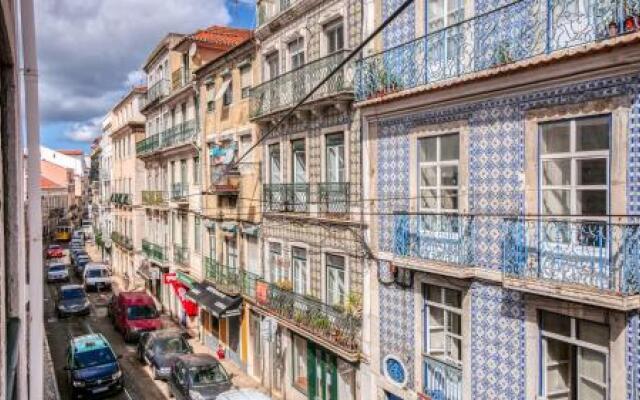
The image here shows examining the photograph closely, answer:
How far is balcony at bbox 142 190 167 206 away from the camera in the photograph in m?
33.0

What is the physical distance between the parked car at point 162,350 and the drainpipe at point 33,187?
15486 millimetres

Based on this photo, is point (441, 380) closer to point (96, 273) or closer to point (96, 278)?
point (96, 278)

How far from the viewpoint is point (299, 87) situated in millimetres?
15945

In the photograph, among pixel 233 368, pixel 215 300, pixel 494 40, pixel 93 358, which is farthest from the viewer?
pixel 215 300

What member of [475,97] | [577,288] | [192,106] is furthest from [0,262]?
[192,106]

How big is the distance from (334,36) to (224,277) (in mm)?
11326

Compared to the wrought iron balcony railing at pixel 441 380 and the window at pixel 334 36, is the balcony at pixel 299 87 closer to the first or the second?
the window at pixel 334 36

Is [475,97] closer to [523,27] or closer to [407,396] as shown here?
[523,27]

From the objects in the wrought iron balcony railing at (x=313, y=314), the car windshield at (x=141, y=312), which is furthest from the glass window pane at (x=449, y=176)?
the car windshield at (x=141, y=312)

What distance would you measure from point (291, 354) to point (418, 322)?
7051 millimetres

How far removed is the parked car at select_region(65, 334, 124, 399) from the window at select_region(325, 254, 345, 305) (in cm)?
859

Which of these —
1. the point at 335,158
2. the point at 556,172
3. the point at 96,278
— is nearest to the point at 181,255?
the point at 96,278

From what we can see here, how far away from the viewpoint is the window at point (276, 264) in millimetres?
18219

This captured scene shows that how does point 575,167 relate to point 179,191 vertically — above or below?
above
